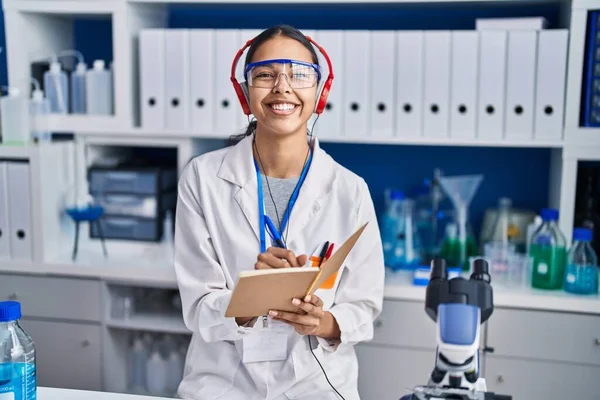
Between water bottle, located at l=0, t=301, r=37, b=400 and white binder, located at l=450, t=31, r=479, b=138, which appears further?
white binder, located at l=450, t=31, r=479, b=138

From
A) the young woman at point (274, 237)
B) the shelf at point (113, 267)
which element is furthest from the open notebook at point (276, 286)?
the shelf at point (113, 267)


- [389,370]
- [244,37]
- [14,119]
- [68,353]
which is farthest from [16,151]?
[389,370]

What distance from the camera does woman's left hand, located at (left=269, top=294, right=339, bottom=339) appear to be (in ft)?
4.45

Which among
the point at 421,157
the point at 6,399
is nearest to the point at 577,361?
the point at 421,157

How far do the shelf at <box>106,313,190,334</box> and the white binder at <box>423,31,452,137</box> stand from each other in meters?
1.08

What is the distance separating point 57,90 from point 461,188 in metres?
1.54

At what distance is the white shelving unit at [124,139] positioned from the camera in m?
2.19

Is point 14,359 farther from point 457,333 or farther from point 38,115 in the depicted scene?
point 38,115

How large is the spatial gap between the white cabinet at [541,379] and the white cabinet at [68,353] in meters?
1.34

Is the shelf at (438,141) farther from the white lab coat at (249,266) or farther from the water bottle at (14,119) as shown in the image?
the white lab coat at (249,266)

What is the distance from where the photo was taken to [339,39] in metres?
2.25

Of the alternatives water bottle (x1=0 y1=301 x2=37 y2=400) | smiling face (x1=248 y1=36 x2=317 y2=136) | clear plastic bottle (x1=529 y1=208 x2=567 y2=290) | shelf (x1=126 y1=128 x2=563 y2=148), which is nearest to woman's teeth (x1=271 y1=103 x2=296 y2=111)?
smiling face (x1=248 y1=36 x2=317 y2=136)

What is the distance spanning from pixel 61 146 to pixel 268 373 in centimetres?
138

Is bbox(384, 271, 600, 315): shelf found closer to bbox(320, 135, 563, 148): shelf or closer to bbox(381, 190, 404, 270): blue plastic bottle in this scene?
bbox(381, 190, 404, 270): blue plastic bottle
